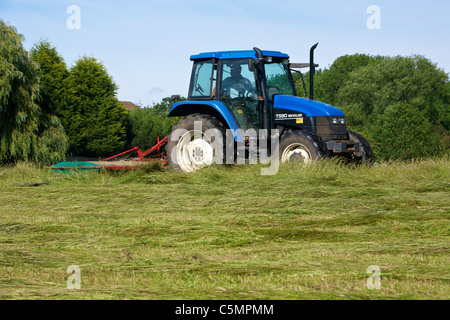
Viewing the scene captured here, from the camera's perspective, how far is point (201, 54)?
10.9 meters

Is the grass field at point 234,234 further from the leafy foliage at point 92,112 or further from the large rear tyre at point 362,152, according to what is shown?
the leafy foliage at point 92,112

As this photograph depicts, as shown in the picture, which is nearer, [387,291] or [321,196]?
[387,291]

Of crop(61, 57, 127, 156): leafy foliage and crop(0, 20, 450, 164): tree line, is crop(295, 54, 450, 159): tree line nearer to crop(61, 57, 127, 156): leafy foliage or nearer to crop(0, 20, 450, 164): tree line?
crop(0, 20, 450, 164): tree line

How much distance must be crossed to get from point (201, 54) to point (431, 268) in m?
7.89

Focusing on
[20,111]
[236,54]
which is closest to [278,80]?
[236,54]

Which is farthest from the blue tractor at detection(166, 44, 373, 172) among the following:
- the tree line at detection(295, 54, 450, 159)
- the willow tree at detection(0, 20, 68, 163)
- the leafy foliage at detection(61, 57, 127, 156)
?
the tree line at detection(295, 54, 450, 159)

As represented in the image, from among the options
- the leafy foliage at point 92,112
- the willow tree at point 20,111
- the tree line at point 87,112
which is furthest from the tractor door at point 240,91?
the leafy foliage at point 92,112

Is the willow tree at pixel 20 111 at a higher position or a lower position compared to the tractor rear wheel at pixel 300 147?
higher

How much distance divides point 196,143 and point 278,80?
1.93 m

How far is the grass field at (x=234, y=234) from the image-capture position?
338cm

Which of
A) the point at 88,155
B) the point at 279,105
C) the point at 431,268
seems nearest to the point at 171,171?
the point at 279,105

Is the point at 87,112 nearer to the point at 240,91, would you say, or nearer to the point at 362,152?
the point at 240,91

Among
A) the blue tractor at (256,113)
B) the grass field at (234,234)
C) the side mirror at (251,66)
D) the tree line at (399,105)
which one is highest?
the tree line at (399,105)

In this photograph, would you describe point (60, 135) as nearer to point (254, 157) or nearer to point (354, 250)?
point (254, 157)
